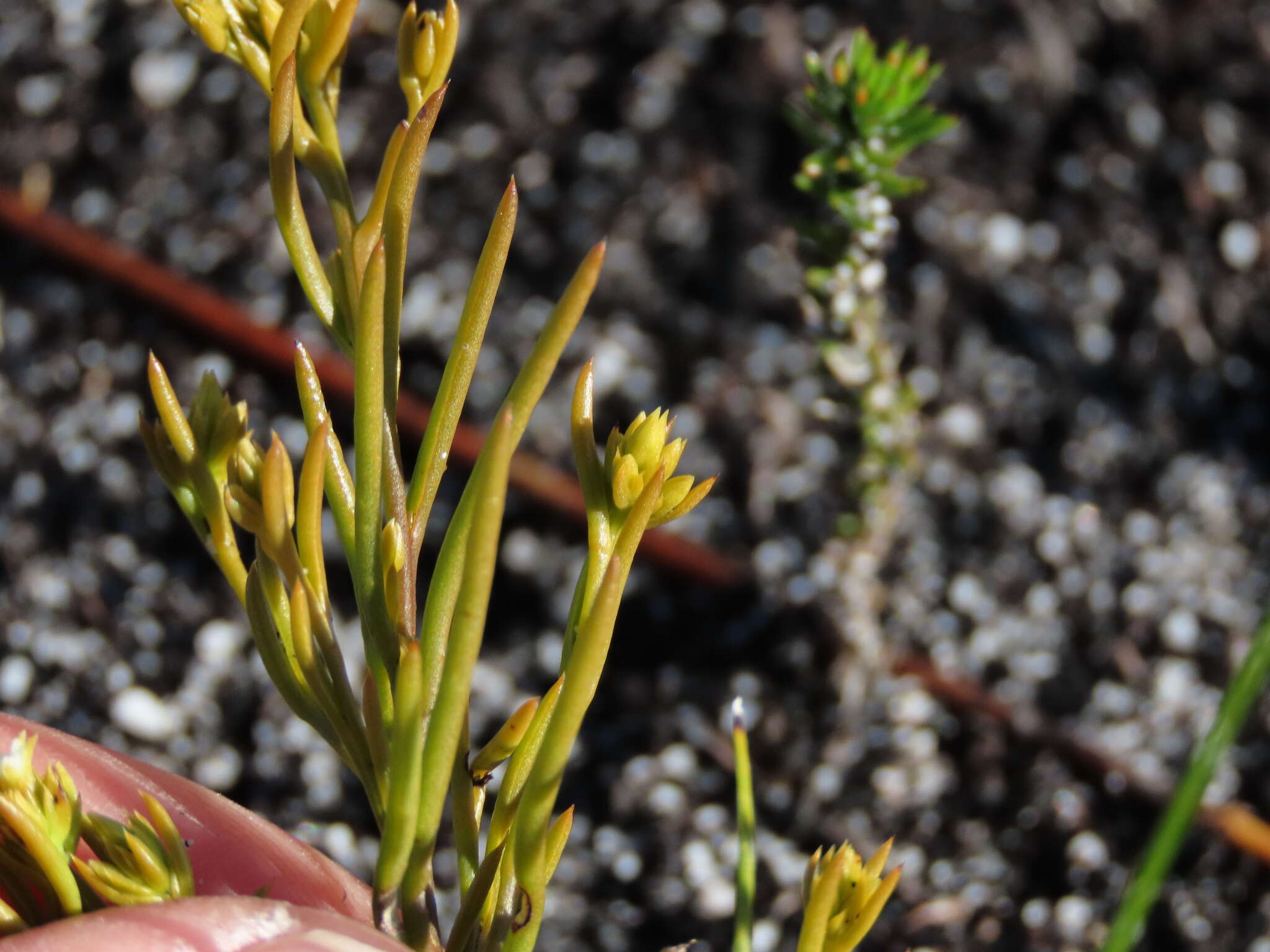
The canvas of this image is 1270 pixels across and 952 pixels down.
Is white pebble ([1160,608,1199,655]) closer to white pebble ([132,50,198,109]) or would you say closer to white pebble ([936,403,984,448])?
white pebble ([936,403,984,448])

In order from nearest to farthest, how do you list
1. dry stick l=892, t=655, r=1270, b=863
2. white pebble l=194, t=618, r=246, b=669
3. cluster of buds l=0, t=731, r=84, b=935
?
cluster of buds l=0, t=731, r=84, b=935, dry stick l=892, t=655, r=1270, b=863, white pebble l=194, t=618, r=246, b=669

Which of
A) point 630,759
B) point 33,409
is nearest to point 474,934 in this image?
point 630,759

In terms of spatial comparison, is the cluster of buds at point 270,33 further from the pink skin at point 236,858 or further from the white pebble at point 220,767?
the white pebble at point 220,767

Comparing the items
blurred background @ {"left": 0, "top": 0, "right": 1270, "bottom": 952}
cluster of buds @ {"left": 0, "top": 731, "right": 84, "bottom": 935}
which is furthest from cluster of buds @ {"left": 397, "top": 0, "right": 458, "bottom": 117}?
blurred background @ {"left": 0, "top": 0, "right": 1270, "bottom": 952}

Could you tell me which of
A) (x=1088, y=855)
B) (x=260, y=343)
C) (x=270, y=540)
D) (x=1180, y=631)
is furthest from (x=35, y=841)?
(x=1180, y=631)

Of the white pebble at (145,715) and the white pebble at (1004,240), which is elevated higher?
the white pebble at (1004,240)

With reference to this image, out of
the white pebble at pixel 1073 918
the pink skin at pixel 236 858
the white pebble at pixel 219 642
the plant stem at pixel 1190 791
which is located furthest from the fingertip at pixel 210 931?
the white pebble at pixel 1073 918

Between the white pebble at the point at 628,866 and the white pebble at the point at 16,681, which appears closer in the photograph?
the white pebble at the point at 628,866

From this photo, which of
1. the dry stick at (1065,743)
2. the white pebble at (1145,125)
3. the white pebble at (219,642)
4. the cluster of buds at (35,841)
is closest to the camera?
the cluster of buds at (35,841)
